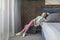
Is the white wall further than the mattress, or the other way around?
the white wall

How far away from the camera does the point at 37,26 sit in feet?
13.6

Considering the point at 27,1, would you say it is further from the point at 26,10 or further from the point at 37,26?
the point at 37,26

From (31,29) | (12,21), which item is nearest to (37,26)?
(31,29)

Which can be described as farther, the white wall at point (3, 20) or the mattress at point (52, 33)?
the white wall at point (3, 20)

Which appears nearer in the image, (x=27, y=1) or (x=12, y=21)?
(x=12, y=21)

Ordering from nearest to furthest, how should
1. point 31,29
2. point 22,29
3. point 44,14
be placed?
1. point 44,14
2. point 31,29
3. point 22,29

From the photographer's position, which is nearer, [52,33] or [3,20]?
[52,33]

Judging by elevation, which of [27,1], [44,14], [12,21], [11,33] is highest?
[27,1]

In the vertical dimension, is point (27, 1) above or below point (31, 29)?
above

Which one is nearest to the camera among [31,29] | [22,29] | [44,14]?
[44,14]

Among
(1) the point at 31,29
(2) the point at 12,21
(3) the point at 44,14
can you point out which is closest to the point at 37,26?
(1) the point at 31,29

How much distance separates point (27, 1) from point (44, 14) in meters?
0.97

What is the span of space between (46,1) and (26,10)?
0.79m

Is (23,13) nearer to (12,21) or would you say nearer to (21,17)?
(21,17)
